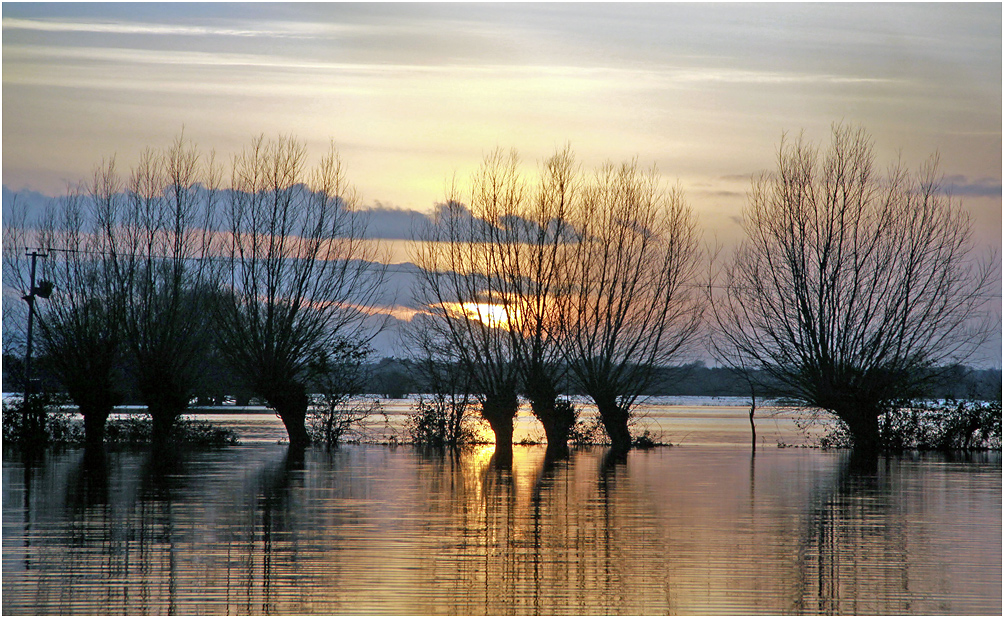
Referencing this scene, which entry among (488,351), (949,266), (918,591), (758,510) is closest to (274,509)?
(758,510)

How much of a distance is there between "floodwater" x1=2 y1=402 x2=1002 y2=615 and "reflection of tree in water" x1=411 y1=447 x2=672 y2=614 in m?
→ 0.03

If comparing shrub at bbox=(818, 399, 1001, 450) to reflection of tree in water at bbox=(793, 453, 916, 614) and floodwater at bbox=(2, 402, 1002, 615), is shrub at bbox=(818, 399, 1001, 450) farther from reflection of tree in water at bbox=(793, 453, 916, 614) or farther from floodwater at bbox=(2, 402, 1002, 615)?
reflection of tree in water at bbox=(793, 453, 916, 614)

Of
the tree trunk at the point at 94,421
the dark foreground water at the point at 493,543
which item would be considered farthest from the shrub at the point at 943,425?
the tree trunk at the point at 94,421

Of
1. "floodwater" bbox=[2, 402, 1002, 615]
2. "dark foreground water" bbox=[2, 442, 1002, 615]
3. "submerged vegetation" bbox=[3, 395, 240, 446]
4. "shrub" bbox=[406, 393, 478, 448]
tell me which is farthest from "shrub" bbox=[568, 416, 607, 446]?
"submerged vegetation" bbox=[3, 395, 240, 446]

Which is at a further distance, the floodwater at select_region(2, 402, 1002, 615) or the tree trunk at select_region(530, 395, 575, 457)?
the tree trunk at select_region(530, 395, 575, 457)

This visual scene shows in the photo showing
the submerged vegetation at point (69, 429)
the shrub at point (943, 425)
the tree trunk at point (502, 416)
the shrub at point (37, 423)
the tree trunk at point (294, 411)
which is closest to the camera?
the shrub at point (37, 423)

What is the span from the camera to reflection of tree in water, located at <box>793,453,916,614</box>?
724 centimetres

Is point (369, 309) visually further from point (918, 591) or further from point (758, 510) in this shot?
point (918, 591)

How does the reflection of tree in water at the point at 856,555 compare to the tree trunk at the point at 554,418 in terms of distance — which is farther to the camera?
the tree trunk at the point at 554,418

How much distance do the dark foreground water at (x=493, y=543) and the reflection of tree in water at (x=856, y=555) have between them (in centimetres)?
3

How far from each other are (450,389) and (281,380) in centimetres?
484

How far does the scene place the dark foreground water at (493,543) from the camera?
7.26m

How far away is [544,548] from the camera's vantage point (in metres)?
9.35

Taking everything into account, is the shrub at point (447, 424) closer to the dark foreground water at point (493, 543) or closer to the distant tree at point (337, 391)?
the distant tree at point (337, 391)
